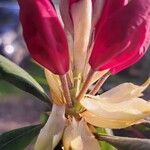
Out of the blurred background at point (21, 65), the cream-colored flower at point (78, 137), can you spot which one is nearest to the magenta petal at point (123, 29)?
the cream-colored flower at point (78, 137)

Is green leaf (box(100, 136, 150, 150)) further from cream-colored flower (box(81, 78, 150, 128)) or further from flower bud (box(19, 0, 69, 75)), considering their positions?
flower bud (box(19, 0, 69, 75))

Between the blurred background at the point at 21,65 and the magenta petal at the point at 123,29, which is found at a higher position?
the blurred background at the point at 21,65

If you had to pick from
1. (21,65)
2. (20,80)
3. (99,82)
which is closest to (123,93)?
(99,82)

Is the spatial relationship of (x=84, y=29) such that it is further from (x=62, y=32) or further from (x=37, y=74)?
(x=37, y=74)

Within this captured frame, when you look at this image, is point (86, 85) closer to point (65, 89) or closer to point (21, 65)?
point (65, 89)

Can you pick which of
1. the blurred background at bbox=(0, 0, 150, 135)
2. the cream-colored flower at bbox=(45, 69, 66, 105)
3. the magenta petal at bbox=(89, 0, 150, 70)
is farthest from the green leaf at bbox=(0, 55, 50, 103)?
the blurred background at bbox=(0, 0, 150, 135)

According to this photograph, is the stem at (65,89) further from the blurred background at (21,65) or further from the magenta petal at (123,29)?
the blurred background at (21,65)
